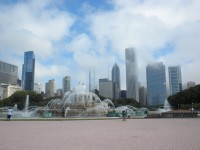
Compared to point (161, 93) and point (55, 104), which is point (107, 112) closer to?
point (55, 104)

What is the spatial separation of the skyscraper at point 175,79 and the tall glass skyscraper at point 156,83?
4.43 metres

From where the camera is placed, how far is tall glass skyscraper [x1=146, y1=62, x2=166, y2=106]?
169 metres

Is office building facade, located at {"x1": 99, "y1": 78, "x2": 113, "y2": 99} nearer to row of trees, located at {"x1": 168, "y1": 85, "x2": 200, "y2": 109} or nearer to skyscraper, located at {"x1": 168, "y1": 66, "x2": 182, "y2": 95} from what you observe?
skyscraper, located at {"x1": 168, "y1": 66, "x2": 182, "y2": 95}

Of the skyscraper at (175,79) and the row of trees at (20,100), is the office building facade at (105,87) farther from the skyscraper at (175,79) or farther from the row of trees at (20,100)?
the row of trees at (20,100)

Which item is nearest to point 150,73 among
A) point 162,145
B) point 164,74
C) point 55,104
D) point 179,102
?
point 164,74

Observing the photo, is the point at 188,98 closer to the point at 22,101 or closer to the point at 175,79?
the point at 22,101

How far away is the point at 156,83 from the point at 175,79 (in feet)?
39.1

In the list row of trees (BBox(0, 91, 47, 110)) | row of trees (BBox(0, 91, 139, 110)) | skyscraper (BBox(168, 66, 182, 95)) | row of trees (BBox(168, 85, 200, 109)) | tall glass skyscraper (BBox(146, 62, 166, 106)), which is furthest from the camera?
tall glass skyscraper (BBox(146, 62, 166, 106))

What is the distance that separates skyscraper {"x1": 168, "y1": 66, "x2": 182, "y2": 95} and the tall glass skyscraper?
4431mm

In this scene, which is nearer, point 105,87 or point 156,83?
point 156,83

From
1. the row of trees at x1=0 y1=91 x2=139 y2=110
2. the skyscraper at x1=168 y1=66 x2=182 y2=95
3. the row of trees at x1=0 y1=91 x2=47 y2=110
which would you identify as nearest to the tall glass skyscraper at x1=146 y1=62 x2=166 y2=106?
the skyscraper at x1=168 y1=66 x2=182 y2=95

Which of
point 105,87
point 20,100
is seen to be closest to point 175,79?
point 105,87

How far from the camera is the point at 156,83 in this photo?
173 meters

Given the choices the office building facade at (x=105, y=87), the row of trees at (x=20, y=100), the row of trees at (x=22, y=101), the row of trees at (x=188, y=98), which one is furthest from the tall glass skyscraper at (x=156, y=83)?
the row of trees at (x=20, y=100)
